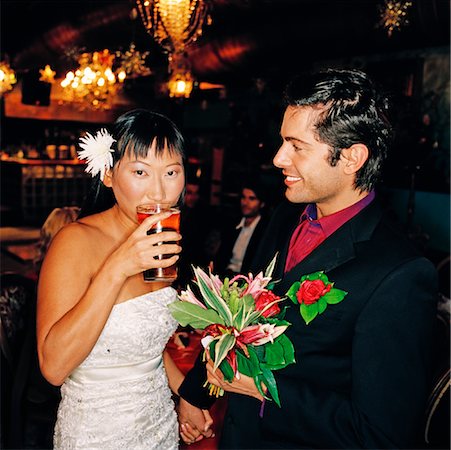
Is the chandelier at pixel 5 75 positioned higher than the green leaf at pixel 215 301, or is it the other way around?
the chandelier at pixel 5 75

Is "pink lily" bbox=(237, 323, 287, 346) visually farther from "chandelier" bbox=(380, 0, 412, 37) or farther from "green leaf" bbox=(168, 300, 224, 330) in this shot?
"chandelier" bbox=(380, 0, 412, 37)

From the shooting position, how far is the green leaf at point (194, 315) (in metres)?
1.55

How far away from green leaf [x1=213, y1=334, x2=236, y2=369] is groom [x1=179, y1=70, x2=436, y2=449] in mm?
204

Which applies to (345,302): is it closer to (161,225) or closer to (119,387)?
(161,225)

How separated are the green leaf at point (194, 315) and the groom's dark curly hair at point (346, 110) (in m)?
0.68

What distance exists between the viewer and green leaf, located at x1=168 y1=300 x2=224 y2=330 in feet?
5.08

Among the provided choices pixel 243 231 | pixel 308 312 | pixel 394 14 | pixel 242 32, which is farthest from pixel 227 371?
pixel 242 32

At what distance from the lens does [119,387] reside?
1.95 meters

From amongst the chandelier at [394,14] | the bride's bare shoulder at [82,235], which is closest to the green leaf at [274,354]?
the bride's bare shoulder at [82,235]

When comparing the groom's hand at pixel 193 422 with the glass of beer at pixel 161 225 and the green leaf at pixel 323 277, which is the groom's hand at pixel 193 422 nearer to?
the glass of beer at pixel 161 225

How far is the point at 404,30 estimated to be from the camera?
495cm

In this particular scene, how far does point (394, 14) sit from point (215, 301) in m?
4.23

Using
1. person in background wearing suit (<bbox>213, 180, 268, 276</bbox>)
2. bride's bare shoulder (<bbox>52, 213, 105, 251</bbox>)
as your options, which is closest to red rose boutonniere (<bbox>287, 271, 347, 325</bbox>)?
bride's bare shoulder (<bbox>52, 213, 105, 251</bbox>)

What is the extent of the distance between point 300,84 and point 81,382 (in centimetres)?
136
